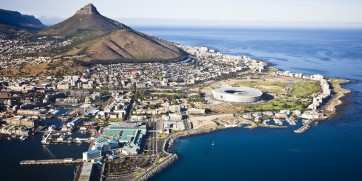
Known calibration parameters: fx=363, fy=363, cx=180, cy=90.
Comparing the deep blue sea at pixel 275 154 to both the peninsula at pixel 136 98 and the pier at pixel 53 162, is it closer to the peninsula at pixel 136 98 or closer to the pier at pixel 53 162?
the peninsula at pixel 136 98

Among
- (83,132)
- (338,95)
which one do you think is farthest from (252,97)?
(83,132)

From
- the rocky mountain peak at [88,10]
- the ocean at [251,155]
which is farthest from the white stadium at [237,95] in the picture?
the rocky mountain peak at [88,10]

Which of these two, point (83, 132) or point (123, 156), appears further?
point (83, 132)

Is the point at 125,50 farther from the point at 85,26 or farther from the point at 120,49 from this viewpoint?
the point at 85,26

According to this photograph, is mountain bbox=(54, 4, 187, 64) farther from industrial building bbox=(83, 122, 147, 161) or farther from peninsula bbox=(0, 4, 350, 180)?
industrial building bbox=(83, 122, 147, 161)

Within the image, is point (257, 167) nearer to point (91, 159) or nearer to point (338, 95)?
point (91, 159)

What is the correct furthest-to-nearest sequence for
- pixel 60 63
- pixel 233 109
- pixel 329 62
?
pixel 329 62 → pixel 60 63 → pixel 233 109

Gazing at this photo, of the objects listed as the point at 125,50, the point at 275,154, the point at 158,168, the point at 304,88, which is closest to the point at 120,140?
the point at 158,168
